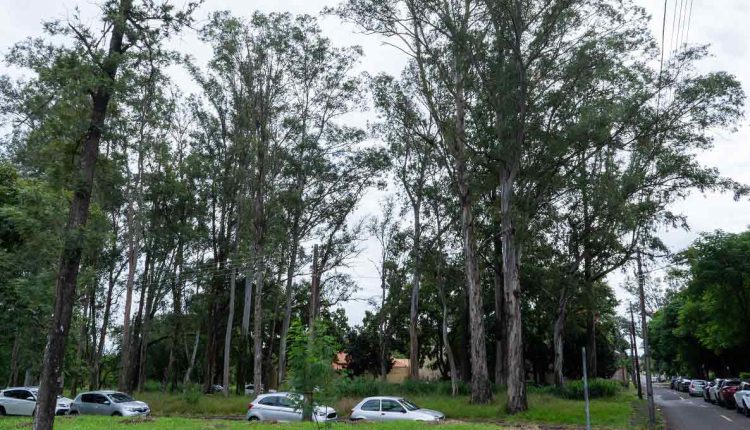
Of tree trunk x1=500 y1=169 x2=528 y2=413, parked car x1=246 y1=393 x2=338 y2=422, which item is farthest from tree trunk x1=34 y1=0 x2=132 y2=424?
tree trunk x1=500 y1=169 x2=528 y2=413

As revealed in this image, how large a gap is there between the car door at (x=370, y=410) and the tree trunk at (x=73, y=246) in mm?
10343

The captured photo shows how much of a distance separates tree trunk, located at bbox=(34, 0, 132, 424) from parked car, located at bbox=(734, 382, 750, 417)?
2856 cm

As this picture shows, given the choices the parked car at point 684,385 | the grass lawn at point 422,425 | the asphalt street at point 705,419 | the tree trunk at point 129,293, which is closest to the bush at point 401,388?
the grass lawn at point 422,425

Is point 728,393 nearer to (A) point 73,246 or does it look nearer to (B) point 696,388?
(B) point 696,388

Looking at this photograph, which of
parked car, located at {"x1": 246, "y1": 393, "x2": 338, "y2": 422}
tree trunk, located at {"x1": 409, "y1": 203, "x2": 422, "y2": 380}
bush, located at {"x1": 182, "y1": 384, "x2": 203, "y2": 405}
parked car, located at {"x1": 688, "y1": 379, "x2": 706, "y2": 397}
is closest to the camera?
parked car, located at {"x1": 246, "y1": 393, "x2": 338, "y2": 422}

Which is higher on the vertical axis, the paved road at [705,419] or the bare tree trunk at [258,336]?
the bare tree trunk at [258,336]

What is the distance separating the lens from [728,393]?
3191 centimetres

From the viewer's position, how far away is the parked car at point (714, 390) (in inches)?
1370

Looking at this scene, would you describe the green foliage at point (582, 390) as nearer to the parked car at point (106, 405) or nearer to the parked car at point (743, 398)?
the parked car at point (743, 398)

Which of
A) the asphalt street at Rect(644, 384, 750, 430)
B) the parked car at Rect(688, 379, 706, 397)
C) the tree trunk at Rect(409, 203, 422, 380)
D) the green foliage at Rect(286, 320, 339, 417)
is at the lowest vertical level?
the asphalt street at Rect(644, 384, 750, 430)

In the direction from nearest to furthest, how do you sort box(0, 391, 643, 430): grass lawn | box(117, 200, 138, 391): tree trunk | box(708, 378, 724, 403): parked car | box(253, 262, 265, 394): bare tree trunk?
box(0, 391, 643, 430): grass lawn < box(253, 262, 265, 394): bare tree trunk < box(117, 200, 138, 391): tree trunk < box(708, 378, 724, 403): parked car

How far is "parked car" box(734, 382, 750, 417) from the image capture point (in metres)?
27.3

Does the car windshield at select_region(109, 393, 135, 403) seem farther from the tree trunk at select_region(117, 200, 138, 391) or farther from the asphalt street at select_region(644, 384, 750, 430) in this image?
the asphalt street at select_region(644, 384, 750, 430)

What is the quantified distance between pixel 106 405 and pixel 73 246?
16.6 meters
